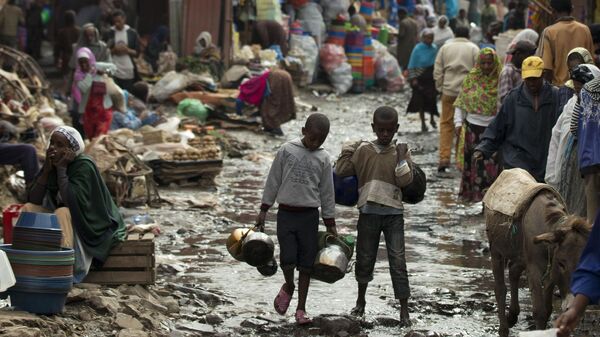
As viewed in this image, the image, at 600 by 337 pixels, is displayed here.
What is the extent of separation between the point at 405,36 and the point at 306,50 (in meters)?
3.69

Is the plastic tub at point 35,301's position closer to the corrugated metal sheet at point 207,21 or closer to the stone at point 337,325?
the stone at point 337,325

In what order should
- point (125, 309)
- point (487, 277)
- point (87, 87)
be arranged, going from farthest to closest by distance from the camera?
point (87, 87), point (487, 277), point (125, 309)

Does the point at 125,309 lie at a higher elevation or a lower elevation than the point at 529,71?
lower

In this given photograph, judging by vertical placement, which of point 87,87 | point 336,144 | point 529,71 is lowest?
point 336,144

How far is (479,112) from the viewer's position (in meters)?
13.1

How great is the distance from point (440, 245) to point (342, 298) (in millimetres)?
2479

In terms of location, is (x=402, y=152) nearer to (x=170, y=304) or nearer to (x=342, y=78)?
(x=170, y=304)

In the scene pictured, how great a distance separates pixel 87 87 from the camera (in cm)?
1545

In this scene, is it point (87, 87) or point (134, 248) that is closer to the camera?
point (134, 248)

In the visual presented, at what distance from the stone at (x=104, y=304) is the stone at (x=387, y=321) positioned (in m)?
1.73

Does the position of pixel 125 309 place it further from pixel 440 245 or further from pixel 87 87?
pixel 87 87

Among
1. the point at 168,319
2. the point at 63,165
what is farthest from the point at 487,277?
the point at 63,165

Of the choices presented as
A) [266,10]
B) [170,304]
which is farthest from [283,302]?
[266,10]

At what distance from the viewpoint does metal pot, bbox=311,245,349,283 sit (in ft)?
26.8
